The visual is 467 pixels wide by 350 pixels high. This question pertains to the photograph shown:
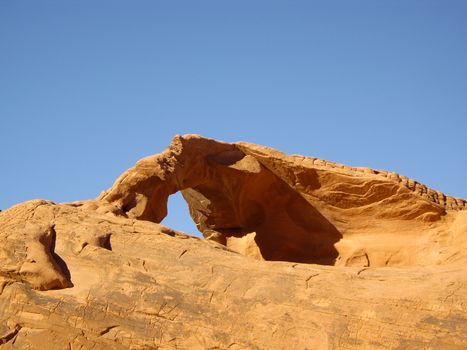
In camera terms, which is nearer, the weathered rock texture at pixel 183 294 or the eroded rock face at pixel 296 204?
the weathered rock texture at pixel 183 294

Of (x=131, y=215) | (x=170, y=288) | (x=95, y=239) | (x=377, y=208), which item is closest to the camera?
(x=170, y=288)

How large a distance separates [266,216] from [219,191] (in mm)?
867

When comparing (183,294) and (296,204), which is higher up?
(296,204)

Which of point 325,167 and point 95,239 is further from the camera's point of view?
point 325,167

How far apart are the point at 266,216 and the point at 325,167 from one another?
4.35 feet

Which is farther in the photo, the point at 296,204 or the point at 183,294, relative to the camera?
the point at 296,204

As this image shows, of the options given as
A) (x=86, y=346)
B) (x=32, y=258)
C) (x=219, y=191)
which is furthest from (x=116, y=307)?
(x=219, y=191)

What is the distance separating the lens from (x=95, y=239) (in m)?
8.48

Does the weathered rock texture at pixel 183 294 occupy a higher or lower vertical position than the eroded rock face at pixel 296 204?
lower

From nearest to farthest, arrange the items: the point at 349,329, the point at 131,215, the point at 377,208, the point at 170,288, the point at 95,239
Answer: the point at 349,329, the point at 170,288, the point at 95,239, the point at 131,215, the point at 377,208

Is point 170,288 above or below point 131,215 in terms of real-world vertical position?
below

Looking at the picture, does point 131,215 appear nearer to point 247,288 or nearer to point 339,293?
point 247,288

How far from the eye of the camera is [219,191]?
12648 millimetres

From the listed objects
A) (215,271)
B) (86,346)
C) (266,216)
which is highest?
(266,216)
